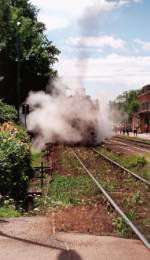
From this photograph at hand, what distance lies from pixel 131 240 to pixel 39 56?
52882mm

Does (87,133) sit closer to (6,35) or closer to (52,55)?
(6,35)

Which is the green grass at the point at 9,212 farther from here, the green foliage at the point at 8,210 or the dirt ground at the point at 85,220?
the dirt ground at the point at 85,220

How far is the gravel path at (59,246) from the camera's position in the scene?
28.5 ft

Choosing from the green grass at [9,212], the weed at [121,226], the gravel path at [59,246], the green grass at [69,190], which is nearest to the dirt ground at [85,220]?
the weed at [121,226]

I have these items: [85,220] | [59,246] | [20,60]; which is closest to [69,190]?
[85,220]

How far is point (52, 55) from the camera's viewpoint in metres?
68.9

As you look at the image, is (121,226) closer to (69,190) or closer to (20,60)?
(69,190)

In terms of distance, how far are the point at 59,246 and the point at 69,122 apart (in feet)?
123

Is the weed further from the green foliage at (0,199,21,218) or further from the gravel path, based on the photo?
the green foliage at (0,199,21,218)

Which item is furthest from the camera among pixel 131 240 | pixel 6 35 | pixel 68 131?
pixel 6 35

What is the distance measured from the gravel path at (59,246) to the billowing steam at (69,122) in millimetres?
34677

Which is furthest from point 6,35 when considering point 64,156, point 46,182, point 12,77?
point 46,182

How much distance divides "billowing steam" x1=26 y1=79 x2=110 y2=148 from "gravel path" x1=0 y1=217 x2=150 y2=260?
34.7 metres

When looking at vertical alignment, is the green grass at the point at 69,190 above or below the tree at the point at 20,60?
below
